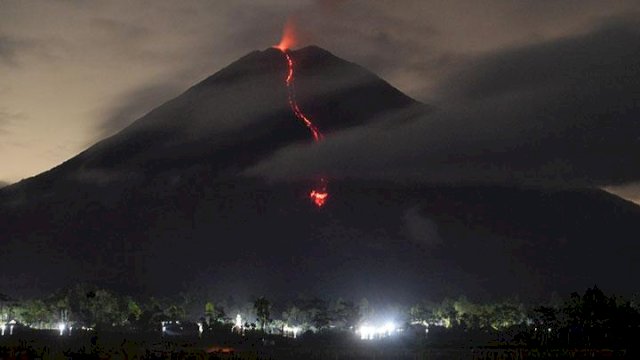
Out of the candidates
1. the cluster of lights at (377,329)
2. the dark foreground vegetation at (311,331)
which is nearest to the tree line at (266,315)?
the dark foreground vegetation at (311,331)

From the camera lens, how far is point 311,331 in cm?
9662

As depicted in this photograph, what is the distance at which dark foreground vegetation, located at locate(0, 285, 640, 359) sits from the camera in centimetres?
5697

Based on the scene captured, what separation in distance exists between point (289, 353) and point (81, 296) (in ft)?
229

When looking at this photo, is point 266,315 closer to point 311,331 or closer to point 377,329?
point 311,331

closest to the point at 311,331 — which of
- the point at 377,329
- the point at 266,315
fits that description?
the point at 266,315

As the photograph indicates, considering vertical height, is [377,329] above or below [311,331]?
above

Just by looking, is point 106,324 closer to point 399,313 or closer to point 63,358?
point 399,313

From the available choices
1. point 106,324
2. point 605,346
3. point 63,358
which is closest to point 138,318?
point 106,324

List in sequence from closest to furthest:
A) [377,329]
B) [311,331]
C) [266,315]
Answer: [311,331], [266,315], [377,329]

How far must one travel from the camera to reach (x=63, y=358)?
40.2 metres

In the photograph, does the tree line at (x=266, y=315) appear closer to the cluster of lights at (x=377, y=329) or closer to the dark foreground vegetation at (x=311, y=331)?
the dark foreground vegetation at (x=311, y=331)

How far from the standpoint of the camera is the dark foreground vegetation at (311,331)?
57.0 meters

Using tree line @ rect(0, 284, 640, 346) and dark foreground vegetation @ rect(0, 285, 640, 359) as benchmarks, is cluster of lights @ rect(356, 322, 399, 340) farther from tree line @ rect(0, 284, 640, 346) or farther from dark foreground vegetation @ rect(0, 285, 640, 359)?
tree line @ rect(0, 284, 640, 346)

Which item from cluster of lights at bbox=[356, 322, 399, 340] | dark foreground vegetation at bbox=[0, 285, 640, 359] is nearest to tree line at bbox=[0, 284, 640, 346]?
dark foreground vegetation at bbox=[0, 285, 640, 359]
